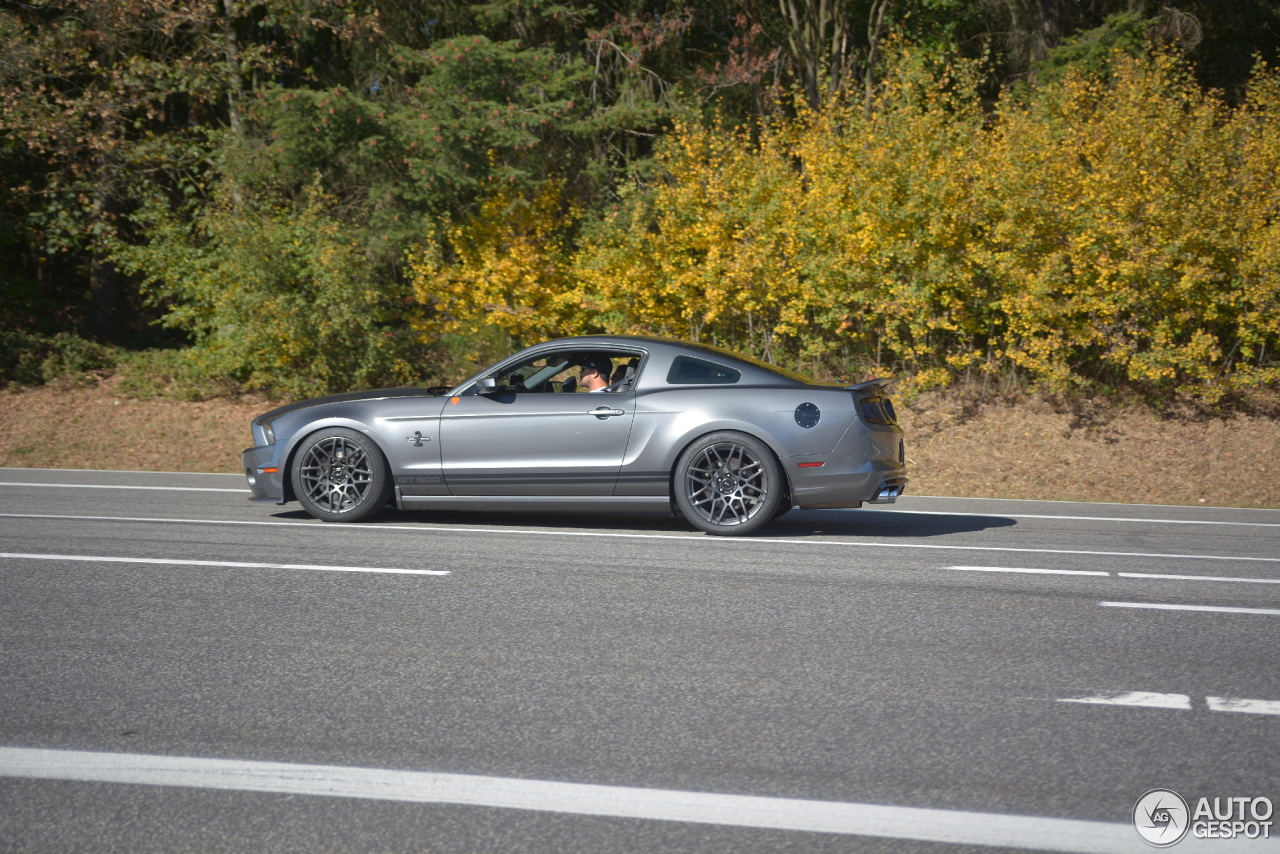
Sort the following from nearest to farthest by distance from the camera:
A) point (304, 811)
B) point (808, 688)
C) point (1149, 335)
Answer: point (304, 811) < point (808, 688) < point (1149, 335)

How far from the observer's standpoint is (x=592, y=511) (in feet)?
26.4

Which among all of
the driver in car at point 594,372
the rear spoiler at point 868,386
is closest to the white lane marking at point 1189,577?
the rear spoiler at point 868,386

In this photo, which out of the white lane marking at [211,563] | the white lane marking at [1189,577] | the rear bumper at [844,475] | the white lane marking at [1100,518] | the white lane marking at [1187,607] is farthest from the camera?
the white lane marking at [1100,518]

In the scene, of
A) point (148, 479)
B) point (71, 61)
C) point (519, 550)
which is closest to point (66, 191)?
point (71, 61)

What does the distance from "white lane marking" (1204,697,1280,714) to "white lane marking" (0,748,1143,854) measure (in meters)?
1.29

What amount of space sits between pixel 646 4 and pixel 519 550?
19.2 metres

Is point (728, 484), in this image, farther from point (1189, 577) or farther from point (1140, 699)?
point (1140, 699)

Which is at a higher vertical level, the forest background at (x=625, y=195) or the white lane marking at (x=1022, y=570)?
the forest background at (x=625, y=195)

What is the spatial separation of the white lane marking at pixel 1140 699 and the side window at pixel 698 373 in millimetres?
4243

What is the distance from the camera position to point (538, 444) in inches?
314

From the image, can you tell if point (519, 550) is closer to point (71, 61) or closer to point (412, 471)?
point (412, 471)

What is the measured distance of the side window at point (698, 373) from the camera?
26.3ft

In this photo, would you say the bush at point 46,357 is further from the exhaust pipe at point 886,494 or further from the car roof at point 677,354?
the exhaust pipe at point 886,494
